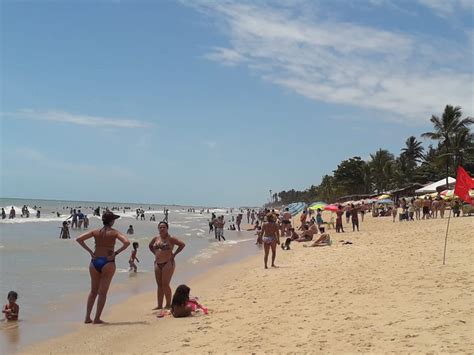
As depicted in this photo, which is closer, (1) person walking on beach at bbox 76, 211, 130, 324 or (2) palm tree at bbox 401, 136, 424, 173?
(1) person walking on beach at bbox 76, 211, 130, 324

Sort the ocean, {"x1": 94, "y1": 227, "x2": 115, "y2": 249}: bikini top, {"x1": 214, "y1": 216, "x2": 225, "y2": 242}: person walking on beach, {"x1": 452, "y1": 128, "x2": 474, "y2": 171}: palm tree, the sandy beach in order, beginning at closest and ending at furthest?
the sandy beach → {"x1": 94, "y1": 227, "x2": 115, "y2": 249}: bikini top → the ocean → {"x1": 214, "y1": 216, "x2": 225, "y2": 242}: person walking on beach → {"x1": 452, "y1": 128, "x2": 474, "y2": 171}: palm tree

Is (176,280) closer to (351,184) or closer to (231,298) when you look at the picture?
(231,298)

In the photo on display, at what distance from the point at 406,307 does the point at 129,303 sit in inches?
218

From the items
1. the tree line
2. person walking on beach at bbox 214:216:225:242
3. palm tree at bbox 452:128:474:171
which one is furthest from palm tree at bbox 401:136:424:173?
person walking on beach at bbox 214:216:225:242

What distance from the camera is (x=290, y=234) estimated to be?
22.3m

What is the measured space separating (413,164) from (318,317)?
6941cm

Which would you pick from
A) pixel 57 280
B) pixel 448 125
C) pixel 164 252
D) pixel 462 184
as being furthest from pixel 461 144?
pixel 164 252

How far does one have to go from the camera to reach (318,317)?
248 inches

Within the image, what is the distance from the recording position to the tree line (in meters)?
47.2

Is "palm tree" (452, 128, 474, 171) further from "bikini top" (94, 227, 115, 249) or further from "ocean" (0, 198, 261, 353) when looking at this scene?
"bikini top" (94, 227, 115, 249)

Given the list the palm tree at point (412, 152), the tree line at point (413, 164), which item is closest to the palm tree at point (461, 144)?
the tree line at point (413, 164)

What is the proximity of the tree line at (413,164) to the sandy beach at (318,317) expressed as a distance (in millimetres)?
38308

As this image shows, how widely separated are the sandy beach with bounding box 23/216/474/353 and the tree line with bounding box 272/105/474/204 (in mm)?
38308

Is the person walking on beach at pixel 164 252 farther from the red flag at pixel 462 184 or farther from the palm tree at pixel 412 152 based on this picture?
the palm tree at pixel 412 152
